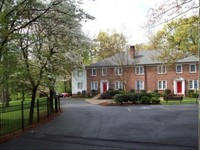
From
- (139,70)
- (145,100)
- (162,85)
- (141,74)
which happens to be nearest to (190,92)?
(162,85)

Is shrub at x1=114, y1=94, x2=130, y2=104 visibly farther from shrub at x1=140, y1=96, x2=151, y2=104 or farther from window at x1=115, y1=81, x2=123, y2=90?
window at x1=115, y1=81, x2=123, y2=90

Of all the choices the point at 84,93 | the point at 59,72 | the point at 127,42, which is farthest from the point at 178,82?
the point at 59,72

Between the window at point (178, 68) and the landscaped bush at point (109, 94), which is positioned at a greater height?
the window at point (178, 68)

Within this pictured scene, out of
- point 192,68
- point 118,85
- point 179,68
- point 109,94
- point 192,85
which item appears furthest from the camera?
point 118,85

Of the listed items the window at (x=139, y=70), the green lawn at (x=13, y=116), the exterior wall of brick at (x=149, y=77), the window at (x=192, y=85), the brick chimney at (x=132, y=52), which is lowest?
the green lawn at (x=13, y=116)

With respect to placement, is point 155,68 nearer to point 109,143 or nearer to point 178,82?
point 178,82

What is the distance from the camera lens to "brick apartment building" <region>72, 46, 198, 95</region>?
184 feet

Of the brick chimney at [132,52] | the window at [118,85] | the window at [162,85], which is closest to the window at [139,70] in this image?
the brick chimney at [132,52]

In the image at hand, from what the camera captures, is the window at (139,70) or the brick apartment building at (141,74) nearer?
the brick apartment building at (141,74)

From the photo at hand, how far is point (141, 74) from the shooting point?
60094mm

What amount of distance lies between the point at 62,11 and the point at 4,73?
4451mm

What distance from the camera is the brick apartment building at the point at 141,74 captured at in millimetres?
56188

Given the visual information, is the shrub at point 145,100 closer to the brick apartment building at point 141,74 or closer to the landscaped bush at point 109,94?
the landscaped bush at point 109,94

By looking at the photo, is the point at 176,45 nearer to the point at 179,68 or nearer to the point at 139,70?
the point at 179,68
